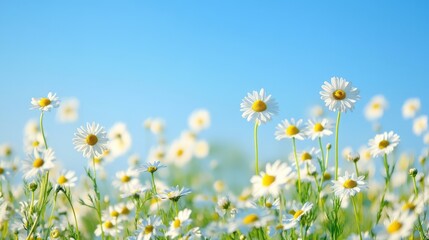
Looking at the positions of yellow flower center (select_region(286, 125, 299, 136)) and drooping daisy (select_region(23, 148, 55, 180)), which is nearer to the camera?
drooping daisy (select_region(23, 148, 55, 180))

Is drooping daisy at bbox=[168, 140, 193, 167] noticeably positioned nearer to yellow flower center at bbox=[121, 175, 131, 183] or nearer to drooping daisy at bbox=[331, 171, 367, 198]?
yellow flower center at bbox=[121, 175, 131, 183]

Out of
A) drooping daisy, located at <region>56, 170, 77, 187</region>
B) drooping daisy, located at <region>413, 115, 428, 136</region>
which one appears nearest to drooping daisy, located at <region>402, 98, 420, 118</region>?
drooping daisy, located at <region>413, 115, 428, 136</region>

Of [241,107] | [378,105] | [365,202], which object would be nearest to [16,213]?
[241,107]

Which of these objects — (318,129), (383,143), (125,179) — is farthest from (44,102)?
(383,143)

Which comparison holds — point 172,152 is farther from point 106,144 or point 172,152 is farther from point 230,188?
point 106,144

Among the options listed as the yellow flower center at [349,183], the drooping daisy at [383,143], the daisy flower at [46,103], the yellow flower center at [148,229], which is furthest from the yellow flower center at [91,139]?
the drooping daisy at [383,143]

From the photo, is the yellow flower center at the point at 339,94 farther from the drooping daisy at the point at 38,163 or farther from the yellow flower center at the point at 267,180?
the drooping daisy at the point at 38,163

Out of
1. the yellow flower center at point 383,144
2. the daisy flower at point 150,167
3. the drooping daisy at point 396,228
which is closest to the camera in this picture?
the drooping daisy at point 396,228
